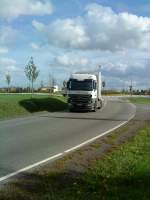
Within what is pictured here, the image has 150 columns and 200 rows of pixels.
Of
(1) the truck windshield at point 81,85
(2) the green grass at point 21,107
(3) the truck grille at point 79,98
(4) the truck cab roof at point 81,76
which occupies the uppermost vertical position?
(4) the truck cab roof at point 81,76

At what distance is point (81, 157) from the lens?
1298cm

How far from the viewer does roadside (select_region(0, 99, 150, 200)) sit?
8031 mm

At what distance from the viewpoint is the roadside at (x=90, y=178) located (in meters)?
8.03

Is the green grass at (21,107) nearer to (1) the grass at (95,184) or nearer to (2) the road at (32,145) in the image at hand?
(2) the road at (32,145)

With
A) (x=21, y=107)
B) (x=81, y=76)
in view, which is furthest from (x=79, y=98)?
(x=21, y=107)

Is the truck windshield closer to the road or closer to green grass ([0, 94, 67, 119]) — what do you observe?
green grass ([0, 94, 67, 119])

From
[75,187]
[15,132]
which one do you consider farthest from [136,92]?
[75,187]

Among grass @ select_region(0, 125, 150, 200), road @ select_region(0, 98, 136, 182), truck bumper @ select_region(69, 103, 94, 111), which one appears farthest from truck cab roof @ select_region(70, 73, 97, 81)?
grass @ select_region(0, 125, 150, 200)

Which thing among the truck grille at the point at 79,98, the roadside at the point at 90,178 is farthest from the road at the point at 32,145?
the truck grille at the point at 79,98

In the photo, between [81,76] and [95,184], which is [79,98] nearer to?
[81,76]

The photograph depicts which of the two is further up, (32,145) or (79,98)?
(79,98)

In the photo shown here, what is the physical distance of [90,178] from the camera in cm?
948

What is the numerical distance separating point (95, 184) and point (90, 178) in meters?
0.67

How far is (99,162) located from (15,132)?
8.58 meters
